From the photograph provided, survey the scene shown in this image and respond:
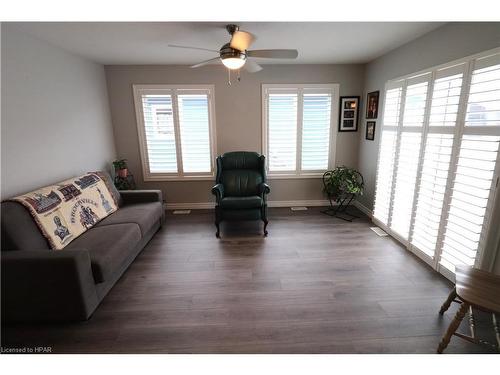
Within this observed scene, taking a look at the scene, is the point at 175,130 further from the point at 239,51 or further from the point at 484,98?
the point at 484,98

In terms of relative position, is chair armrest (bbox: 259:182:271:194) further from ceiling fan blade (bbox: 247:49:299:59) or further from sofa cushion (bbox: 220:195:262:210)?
ceiling fan blade (bbox: 247:49:299:59)

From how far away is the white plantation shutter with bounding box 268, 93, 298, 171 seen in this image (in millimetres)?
4035

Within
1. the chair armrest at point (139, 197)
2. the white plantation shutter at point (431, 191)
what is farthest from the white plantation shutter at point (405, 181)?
the chair armrest at point (139, 197)

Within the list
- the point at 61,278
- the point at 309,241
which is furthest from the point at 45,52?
the point at 309,241

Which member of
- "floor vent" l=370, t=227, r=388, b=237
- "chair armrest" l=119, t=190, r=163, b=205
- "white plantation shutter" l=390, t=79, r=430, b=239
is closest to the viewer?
"white plantation shutter" l=390, t=79, r=430, b=239

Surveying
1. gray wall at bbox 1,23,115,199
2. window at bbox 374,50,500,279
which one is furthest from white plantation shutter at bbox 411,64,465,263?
gray wall at bbox 1,23,115,199

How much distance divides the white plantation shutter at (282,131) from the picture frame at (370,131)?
118 cm

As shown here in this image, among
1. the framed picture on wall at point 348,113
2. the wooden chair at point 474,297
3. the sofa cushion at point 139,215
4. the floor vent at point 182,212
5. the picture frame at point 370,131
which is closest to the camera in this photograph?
the wooden chair at point 474,297

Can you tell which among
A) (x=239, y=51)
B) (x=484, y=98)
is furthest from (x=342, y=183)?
(x=239, y=51)

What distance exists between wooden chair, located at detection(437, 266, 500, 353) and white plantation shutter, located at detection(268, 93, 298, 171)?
2923 millimetres

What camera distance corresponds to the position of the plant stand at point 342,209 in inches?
155

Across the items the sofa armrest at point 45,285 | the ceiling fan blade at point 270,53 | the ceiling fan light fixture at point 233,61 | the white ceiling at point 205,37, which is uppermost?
the white ceiling at point 205,37

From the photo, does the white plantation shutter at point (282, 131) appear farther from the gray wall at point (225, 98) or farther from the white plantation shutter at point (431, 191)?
the white plantation shutter at point (431, 191)
